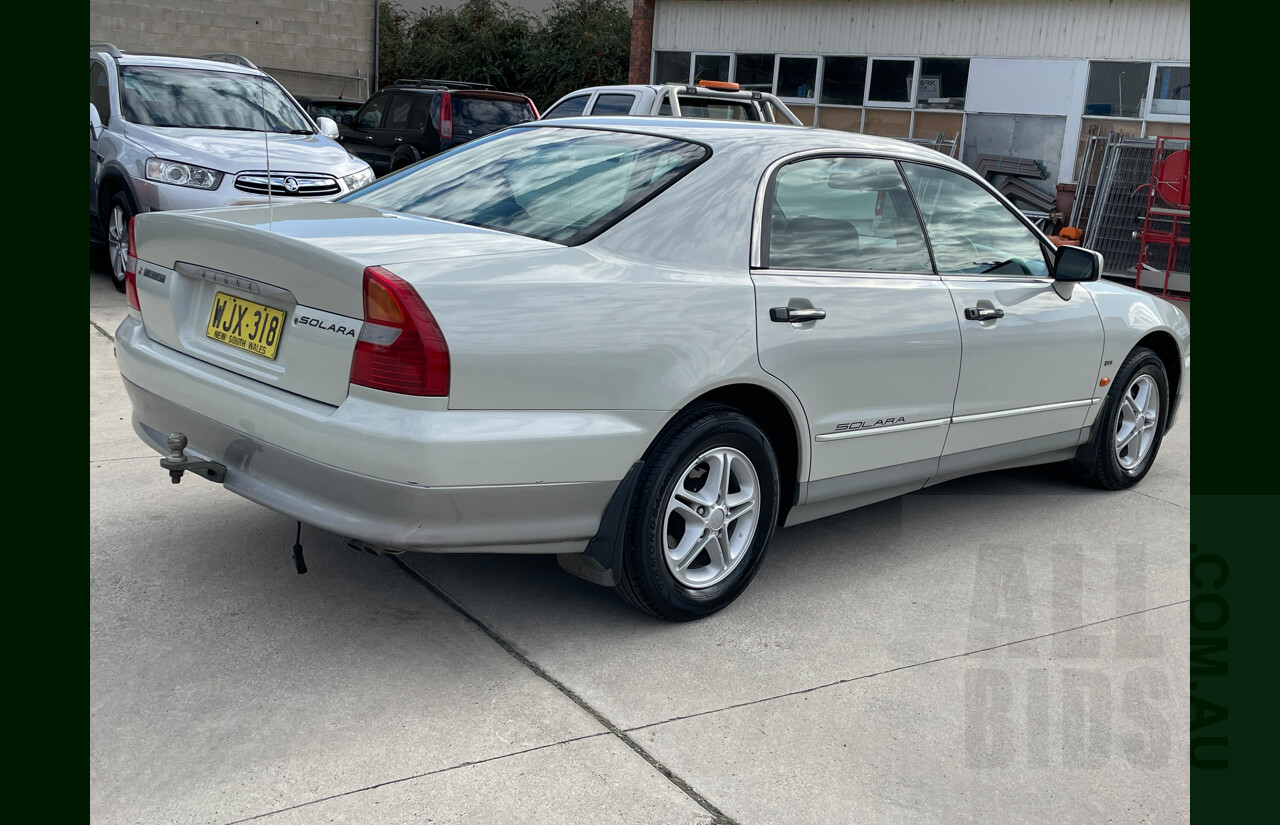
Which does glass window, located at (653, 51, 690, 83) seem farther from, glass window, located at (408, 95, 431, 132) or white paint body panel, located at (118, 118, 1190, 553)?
white paint body panel, located at (118, 118, 1190, 553)

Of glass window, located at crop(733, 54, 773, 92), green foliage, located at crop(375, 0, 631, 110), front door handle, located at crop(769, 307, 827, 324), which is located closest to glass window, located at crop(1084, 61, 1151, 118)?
glass window, located at crop(733, 54, 773, 92)

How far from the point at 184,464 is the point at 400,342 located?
93 cm

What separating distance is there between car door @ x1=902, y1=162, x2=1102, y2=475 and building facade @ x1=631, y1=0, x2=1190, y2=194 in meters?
14.3

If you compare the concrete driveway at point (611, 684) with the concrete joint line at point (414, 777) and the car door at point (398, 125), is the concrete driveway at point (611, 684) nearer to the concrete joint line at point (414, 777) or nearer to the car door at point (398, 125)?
the concrete joint line at point (414, 777)

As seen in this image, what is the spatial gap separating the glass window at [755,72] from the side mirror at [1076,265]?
694 inches

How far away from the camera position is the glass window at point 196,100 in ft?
30.6

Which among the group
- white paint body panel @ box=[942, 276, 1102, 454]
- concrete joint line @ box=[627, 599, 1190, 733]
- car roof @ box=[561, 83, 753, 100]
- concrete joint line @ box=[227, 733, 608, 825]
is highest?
car roof @ box=[561, 83, 753, 100]

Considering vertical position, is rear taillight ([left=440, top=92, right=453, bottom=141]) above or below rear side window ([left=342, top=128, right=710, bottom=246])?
above

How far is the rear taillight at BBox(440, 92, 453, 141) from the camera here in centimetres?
1556

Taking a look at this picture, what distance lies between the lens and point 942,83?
1973 cm

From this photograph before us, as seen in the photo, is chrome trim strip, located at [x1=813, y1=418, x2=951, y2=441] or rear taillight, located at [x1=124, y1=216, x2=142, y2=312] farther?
chrome trim strip, located at [x1=813, y1=418, x2=951, y2=441]

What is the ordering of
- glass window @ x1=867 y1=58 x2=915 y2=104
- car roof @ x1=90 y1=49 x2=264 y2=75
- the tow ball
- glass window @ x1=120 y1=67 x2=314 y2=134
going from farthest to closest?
glass window @ x1=867 y1=58 x2=915 y2=104 → car roof @ x1=90 y1=49 x2=264 y2=75 → glass window @ x1=120 y1=67 x2=314 y2=134 → the tow ball

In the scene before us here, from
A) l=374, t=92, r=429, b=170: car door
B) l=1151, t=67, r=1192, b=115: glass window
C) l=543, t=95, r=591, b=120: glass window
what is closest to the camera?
l=543, t=95, r=591, b=120: glass window
